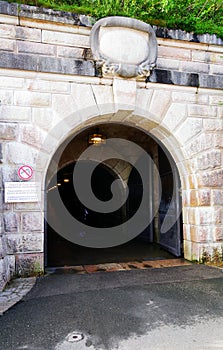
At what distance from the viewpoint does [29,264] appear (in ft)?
11.2

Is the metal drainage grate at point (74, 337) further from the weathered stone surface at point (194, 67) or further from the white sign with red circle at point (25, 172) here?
the weathered stone surface at point (194, 67)

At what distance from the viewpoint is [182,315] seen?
230 cm

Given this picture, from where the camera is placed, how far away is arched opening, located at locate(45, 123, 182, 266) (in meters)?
4.71

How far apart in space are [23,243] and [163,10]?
12.1 feet

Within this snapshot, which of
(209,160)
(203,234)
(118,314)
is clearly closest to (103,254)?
(203,234)

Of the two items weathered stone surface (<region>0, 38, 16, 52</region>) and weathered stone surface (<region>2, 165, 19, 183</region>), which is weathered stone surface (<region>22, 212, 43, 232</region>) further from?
weathered stone surface (<region>0, 38, 16, 52</region>)

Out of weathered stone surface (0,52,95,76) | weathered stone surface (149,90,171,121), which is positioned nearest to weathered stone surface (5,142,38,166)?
weathered stone surface (0,52,95,76)

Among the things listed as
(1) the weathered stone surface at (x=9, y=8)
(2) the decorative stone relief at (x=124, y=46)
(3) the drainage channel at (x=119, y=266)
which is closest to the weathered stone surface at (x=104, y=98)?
(2) the decorative stone relief at (x=124, y=46)

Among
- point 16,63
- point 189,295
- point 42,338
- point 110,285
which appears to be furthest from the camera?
point 16,63

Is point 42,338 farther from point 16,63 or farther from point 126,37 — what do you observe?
point 126,37

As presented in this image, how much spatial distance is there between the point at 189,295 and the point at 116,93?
260 cm

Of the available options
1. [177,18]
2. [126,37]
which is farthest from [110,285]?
[177,18]

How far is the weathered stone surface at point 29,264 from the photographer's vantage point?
3377mm

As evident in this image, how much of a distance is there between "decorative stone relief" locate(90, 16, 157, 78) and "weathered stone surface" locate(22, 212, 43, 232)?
2.05 metres
